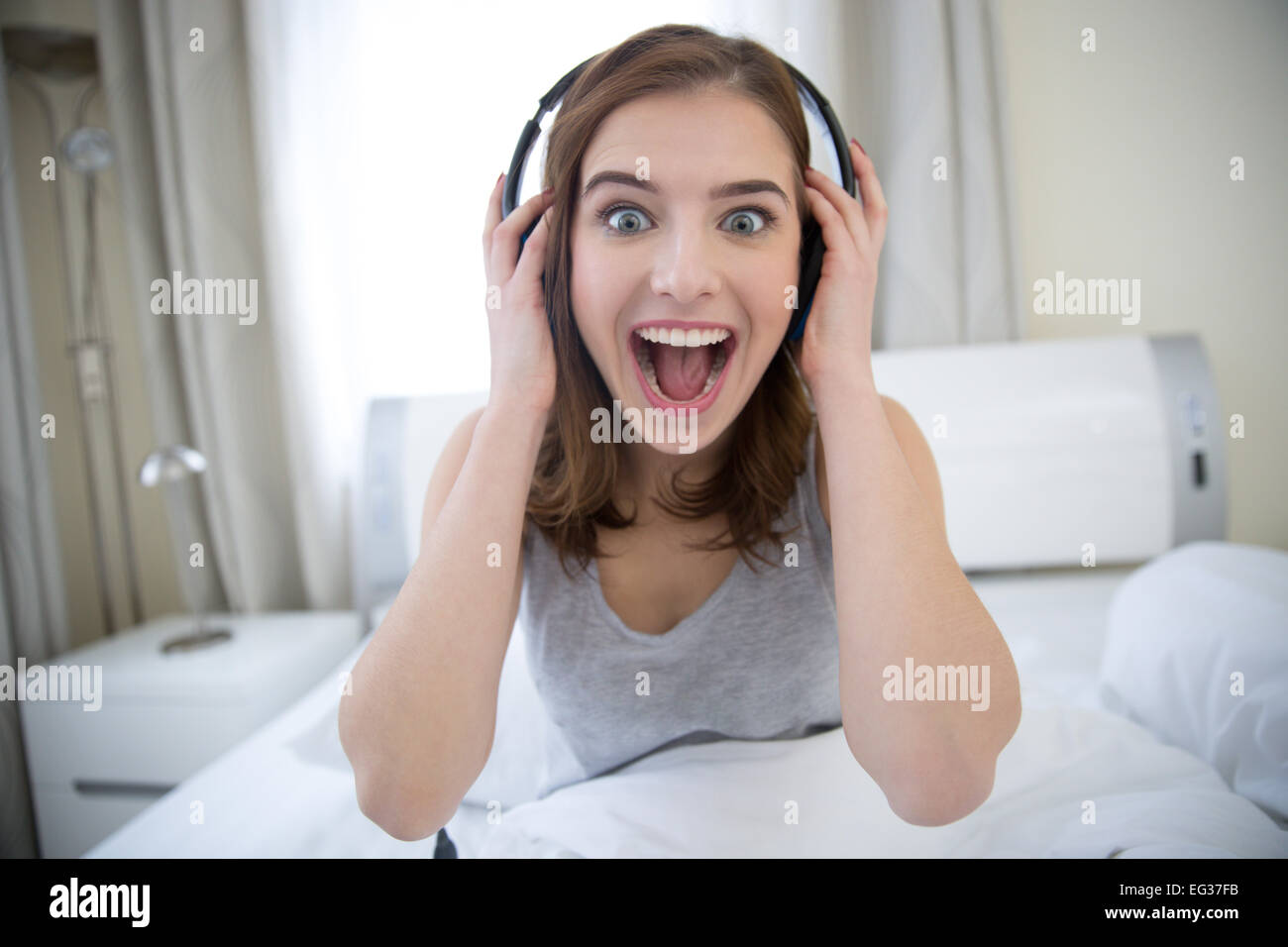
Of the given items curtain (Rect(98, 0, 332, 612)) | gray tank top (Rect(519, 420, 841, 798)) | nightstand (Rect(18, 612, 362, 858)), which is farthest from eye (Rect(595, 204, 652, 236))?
nightstand (Rect(18, 612, 362, 858))

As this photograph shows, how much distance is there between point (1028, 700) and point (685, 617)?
1.40ft

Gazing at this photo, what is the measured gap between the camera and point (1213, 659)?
69 centimetres

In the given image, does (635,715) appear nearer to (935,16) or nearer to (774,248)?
(774,248)

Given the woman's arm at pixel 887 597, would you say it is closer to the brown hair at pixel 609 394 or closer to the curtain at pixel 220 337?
the brown hair at pixel 609 394

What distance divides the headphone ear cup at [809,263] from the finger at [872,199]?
0.04 m

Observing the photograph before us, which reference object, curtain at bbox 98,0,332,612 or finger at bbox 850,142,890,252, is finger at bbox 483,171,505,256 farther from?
curtain at bbox 98,0,332,612

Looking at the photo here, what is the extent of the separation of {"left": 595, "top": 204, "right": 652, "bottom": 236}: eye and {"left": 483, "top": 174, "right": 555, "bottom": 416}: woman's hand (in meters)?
0.05

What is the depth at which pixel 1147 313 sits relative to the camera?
0.71 meters

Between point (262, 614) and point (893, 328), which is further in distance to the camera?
point (262, 614)

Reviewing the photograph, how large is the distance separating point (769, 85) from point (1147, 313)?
1.80ft

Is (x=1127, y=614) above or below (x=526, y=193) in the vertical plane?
below

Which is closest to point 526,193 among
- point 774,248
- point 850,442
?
point 774,248

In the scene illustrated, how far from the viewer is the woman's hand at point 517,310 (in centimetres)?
46
